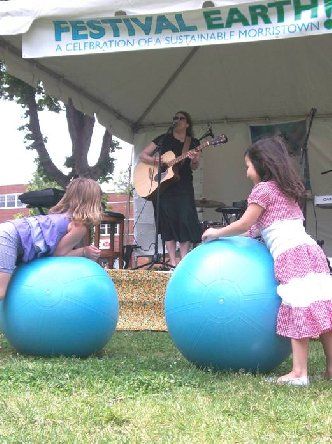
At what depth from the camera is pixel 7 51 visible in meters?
6.97

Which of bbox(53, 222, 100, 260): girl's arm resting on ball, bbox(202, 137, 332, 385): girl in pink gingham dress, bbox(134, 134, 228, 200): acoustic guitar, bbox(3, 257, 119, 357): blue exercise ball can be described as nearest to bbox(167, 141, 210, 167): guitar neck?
bbox(134, 134, 228, 200): acoustic guitar

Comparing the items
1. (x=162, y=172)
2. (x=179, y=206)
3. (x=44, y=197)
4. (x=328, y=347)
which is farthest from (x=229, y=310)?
(x=162, y=172)

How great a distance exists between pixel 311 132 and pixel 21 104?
7246mm

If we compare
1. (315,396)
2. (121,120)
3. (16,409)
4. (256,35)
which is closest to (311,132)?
(121,120)

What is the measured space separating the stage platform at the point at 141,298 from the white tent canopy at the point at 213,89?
303cm

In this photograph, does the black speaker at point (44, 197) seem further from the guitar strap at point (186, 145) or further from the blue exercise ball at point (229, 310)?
the blue exercise ball at point (229, 310)

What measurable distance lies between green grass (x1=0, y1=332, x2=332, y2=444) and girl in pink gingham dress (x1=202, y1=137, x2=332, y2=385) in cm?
29

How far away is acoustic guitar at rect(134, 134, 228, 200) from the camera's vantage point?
7055 millimetres

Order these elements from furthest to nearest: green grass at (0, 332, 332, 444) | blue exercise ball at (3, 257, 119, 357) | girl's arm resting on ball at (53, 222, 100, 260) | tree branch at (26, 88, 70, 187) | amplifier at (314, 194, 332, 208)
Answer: tree branch at (26, 88, 70, 187) < amplifier at (314, 194, 332, 208) < girl's arm resting on ball at (53, 222, 100, 260) < blue exercise ball at (3, 257, 119, 357) < green grass at (0, 332, 332, 444)

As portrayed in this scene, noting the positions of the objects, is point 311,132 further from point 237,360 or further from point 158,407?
point 158,407

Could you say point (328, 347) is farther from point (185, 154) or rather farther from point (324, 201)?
point (324, 201)

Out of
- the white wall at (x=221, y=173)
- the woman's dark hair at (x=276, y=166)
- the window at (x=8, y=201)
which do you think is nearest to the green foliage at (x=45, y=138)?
the white wall at (x=221, y=173)

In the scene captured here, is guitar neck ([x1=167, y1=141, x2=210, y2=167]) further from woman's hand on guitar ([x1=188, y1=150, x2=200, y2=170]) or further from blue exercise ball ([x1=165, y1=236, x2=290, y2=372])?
blue exercise ball ([x1=165, y1=236, x2=290, y2=372])

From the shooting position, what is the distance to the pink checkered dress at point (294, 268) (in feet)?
11.3
